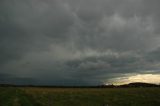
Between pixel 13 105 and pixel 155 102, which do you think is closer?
pixel 13 105

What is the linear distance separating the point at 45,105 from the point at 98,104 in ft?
29.9

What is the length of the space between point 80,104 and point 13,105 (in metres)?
11.0

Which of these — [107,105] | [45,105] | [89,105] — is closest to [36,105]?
[45,105]

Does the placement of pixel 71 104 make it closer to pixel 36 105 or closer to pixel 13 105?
pixel 36 105

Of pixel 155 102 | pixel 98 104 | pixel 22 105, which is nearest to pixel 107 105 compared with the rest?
pixel 98 104

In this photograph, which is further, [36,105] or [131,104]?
[131,104]

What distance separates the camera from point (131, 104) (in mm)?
47156

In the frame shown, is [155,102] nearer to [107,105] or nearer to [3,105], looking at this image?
[107,105]

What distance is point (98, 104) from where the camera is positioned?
153 feet

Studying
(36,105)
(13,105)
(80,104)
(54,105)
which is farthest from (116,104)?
(13,105)

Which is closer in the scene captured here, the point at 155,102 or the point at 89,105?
the point at 89,105

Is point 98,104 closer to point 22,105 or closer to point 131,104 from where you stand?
point 131,104

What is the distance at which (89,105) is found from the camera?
149ft

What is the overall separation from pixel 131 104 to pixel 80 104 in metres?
8.74
